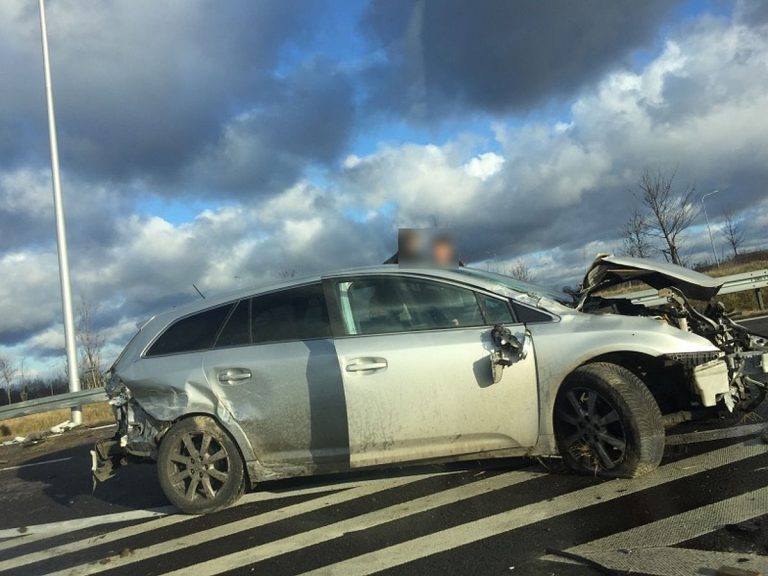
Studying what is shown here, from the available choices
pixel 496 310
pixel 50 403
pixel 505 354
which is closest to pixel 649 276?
pixel 496 310

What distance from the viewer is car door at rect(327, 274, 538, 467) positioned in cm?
426

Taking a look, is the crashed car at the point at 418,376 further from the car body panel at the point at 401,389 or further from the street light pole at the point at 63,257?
the street light pole at the point at 63,257

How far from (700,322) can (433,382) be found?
2.12 m

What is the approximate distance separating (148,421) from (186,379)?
1.68ft

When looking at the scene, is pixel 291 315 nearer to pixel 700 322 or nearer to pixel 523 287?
pixel 523 287

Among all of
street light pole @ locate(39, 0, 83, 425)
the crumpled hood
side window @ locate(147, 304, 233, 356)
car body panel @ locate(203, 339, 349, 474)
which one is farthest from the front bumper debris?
street light pole @ locate(39, 0, 83, 425)

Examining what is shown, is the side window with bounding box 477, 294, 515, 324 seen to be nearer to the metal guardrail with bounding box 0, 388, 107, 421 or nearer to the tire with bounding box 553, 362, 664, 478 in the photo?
the tire with bounding box 553, 362, 664, 478

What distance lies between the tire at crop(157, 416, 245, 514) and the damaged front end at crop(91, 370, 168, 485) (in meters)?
0.15

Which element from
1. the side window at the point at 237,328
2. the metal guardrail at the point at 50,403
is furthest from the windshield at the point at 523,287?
the metal guardrail at the point at 50,403

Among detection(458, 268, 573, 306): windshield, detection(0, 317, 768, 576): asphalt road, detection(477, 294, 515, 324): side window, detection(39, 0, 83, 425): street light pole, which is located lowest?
detection(0, 317, 768, 576): asphalt road

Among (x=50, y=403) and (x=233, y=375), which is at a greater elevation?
(x=233, y=375)

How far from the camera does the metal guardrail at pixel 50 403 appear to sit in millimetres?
10945

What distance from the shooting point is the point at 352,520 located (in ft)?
14.0

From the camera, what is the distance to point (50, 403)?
11219 millimetres
